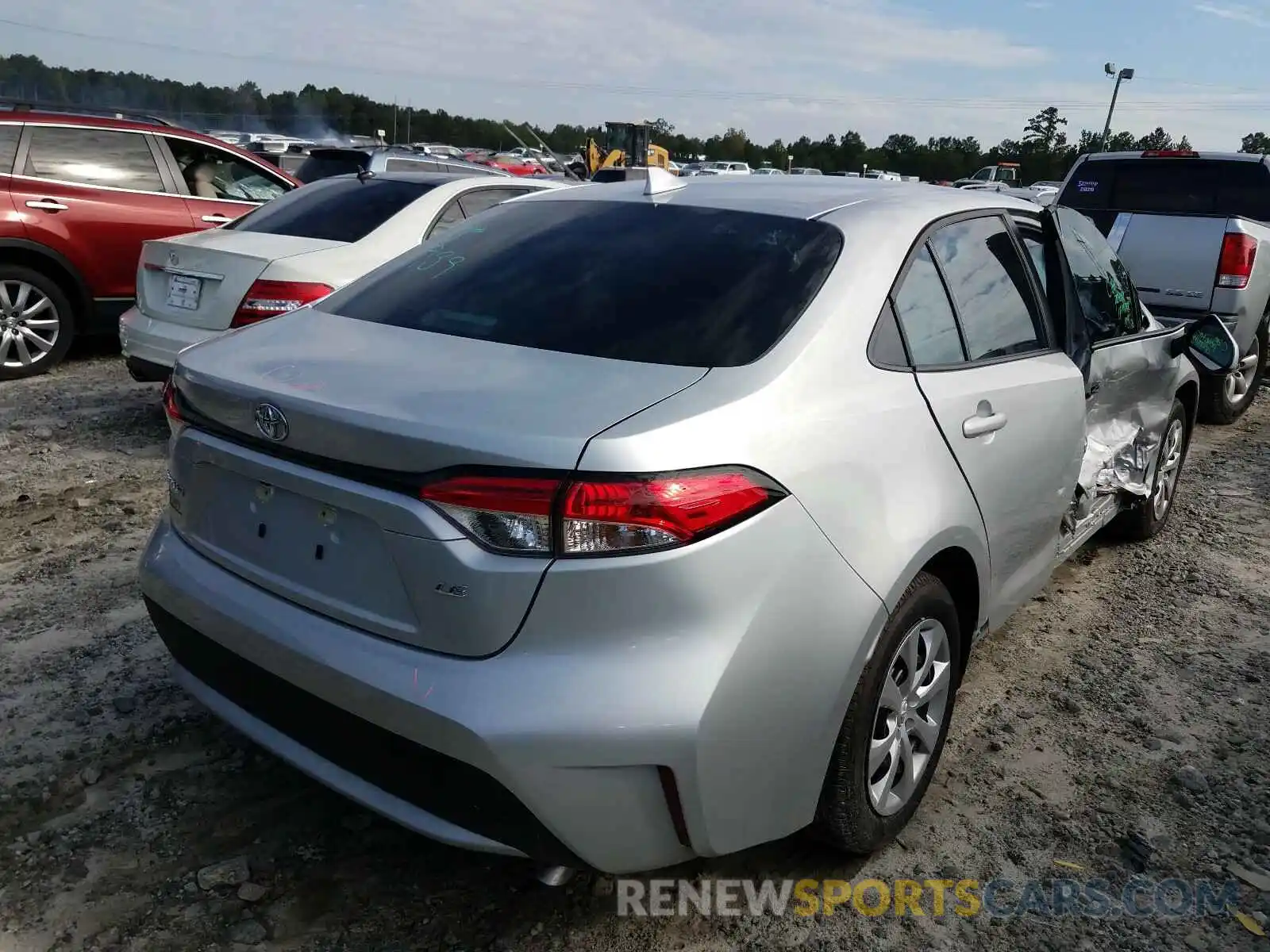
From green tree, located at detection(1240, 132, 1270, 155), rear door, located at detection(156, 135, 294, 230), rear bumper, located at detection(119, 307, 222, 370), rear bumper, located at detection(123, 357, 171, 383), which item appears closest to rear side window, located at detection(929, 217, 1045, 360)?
rear bumper, located at detection(119, 307, 222, 370)

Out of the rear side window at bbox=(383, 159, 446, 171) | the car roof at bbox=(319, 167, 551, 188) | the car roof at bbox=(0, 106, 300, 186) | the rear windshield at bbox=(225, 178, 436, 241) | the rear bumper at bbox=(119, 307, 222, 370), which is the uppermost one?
the car roof at bbox=(0, 106, 300, 186)

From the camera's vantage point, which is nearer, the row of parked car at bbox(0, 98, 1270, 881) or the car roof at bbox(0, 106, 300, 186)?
the row of parked car at bbox(0, 98, 1270, 881)

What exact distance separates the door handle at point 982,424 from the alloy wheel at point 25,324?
22.1 ft

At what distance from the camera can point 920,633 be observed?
102 inches

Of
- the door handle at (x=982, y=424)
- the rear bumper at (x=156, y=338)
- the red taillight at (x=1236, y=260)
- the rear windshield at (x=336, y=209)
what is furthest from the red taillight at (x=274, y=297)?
the red taillight at (x=1236, y=260)

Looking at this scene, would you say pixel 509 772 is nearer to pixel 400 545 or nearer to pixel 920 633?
pixel 400 545

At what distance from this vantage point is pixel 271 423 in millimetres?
2184

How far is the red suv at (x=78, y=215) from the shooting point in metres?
7.11

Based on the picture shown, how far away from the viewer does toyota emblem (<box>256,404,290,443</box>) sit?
7.09 ft

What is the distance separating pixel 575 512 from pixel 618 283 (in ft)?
2.99

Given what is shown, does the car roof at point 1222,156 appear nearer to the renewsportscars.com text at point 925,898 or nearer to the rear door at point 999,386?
the rear door at point 999,386

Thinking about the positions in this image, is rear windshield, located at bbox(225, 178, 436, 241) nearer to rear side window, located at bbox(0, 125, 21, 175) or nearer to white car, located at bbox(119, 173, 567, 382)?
white car, located at bbox(119, 173, 567, 382)

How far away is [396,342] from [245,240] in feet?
12.3

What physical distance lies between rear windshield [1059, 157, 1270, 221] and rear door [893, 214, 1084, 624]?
18.2ft
